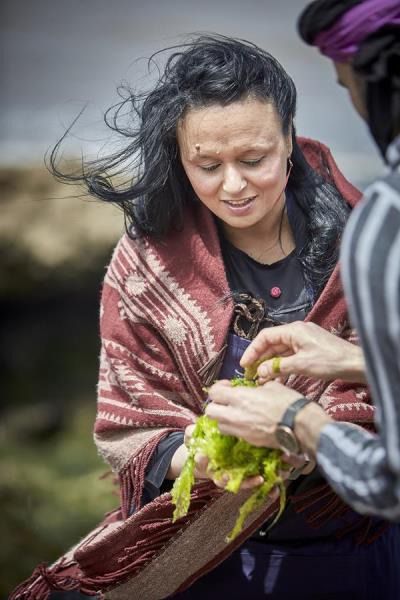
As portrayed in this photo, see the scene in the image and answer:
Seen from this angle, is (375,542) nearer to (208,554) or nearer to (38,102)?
(208,554)

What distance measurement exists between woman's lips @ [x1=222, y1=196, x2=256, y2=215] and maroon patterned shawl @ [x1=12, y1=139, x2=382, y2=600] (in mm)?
184

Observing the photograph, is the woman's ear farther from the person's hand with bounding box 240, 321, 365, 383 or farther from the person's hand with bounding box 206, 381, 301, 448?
the person's hand with bounding box 206, 381, 301, 448

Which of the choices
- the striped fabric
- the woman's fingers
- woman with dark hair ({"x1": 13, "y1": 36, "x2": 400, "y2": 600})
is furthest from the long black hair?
the striped fabric

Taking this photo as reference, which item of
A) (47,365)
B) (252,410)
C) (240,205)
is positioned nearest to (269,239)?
(240,205)

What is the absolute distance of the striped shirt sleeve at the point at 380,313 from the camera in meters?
1.73

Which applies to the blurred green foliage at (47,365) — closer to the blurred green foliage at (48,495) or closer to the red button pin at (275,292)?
the blurred green foliage at (48,495)

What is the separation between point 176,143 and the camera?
8.86ft

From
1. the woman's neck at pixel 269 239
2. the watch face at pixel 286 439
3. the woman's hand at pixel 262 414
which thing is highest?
the woman's neck at pixel 269 239

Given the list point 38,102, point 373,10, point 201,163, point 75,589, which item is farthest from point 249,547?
point 38,102

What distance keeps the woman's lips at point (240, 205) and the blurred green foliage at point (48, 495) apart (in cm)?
344

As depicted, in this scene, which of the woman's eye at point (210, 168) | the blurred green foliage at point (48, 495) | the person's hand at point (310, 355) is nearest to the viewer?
the person's hand at point (310, 355)

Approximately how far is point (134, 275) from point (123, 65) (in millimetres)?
3727

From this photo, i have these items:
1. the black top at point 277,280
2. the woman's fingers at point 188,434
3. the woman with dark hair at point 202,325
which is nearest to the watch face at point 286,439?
the woman's fingers at point 188,434

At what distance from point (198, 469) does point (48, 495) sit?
14.4 ft
